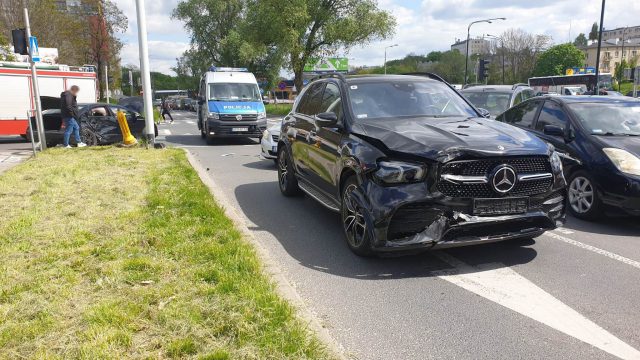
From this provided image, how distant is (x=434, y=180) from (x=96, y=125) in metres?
12.9

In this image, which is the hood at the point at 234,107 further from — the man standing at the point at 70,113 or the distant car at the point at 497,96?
the distant car at the point at 497,96

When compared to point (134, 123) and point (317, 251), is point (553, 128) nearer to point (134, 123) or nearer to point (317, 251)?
point (317, 251)

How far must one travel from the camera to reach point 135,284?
3951mm

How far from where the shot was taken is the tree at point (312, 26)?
35.7 meters

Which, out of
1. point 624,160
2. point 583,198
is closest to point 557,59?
point 583,198

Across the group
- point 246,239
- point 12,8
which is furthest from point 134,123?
point 12,8

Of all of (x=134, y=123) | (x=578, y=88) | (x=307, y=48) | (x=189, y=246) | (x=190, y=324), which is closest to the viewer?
(x=190, y=324)

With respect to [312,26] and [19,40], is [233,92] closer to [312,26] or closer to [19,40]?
[19,40]

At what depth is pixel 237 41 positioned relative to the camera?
1618 inches

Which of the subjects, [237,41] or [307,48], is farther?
[237,41]

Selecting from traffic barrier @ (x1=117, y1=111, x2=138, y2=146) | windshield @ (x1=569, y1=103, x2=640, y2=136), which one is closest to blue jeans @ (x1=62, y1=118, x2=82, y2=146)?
traffic barrier @ (x1=117, y1=111, x2=138, y2=146)

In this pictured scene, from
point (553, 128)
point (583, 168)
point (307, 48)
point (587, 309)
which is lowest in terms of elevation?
point (587, 309)

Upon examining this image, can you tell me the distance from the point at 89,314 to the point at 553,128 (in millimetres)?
5969

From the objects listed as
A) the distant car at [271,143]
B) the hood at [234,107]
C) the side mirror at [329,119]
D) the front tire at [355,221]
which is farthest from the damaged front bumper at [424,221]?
the hood at [234,107]
